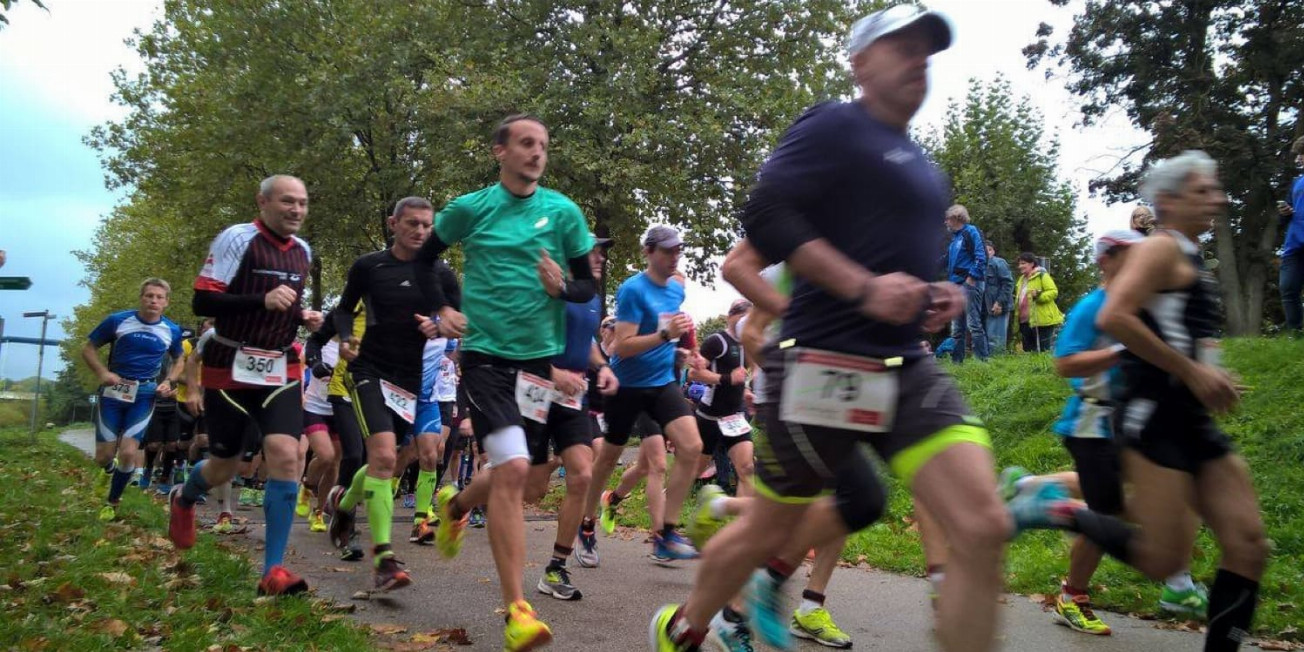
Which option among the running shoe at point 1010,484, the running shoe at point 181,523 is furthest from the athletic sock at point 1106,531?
the running shoe at point 181,523

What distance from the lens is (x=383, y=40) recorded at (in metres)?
25.6

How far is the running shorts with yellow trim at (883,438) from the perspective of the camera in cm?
280

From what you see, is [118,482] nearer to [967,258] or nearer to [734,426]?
[734,426]

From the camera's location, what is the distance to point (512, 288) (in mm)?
4922

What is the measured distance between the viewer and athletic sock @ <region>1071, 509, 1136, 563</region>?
3562mm

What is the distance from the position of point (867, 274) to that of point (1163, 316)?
173cm

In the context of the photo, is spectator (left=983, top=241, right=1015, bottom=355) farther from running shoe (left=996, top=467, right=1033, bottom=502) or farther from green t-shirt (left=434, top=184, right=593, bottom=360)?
running shoe (left=996, top=467, right=1033, bottom=502)

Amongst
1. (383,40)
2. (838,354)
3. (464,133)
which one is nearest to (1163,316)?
(838,354)

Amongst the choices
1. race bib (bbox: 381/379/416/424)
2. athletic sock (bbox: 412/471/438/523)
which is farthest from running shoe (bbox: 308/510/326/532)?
race bib (bbox: 381/379/416/424)

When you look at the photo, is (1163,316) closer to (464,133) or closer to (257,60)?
(464,133)

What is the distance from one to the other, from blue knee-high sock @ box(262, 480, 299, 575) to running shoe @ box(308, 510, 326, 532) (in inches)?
147

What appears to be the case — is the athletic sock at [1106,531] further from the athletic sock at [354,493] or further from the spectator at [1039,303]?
the spectator at [1039,303]

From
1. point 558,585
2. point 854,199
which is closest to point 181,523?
point 558,585

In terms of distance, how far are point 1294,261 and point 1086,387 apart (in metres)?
6.89
